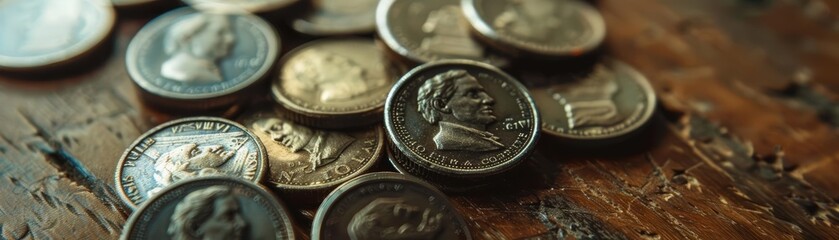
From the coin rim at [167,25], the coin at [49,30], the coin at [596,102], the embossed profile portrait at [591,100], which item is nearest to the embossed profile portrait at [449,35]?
the coin at [596,102]

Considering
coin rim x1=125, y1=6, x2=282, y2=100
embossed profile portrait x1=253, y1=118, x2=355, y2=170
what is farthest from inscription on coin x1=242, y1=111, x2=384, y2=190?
coin rim x1=125, y1=6, x2=282, y2=100

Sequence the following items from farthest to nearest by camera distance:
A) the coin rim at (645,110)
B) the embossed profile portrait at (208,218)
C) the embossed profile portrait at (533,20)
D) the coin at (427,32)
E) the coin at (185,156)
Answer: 1. the embossed profile portrait at (533,20)
2. the coin at (427,32)
3. the coin rim at (645,110)
4. the coin at (185,156)
5. the embossed profile portrait at (208,218)

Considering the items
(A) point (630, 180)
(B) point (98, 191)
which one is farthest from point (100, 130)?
(A) point (630, 180)

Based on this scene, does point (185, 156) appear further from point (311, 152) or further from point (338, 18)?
point (338, 18)

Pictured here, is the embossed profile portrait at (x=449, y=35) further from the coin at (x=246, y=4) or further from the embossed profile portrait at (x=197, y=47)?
the embossed profile portrait at (x=197, y=47)

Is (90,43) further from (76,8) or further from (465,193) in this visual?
(465,193)

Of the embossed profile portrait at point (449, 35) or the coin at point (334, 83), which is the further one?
the embossed profile portrait at point (449, 35)

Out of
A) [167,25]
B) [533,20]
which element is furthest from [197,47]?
[533,20]
